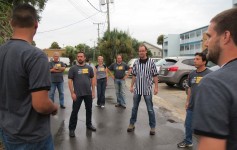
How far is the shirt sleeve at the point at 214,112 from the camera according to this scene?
1466mm

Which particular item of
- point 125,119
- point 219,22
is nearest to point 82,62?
point 125,119

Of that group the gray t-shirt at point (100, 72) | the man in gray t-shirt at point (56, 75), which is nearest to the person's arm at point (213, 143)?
the man in gray t-shirt at point (56, 75)

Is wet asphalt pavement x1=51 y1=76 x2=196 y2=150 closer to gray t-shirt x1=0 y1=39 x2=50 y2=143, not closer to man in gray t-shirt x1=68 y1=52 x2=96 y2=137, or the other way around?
man in gray t-shirt x1=68 y1=52 x2=96 y2=137

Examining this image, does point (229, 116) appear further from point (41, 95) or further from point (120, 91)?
point (120, 91)

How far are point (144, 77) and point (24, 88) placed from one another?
4.43m

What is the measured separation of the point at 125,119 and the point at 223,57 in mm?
6863

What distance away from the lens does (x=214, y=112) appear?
1.47 metres

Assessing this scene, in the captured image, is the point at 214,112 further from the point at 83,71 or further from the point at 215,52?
the point at 83,71

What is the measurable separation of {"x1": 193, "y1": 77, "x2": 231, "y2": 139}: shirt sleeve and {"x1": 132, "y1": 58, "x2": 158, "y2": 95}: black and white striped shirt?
16.9 ft

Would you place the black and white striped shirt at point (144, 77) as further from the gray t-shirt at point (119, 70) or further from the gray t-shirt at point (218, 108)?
the gray t-shirt at point (218, 108)

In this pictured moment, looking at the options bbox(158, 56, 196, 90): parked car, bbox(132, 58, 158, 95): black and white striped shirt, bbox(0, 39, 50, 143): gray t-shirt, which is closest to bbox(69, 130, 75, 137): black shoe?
bbox(132, 58, 158, 95): black and white striped shirt

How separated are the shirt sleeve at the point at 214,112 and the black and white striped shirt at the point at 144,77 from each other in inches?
203

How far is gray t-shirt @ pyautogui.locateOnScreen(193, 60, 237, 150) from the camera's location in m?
1.47

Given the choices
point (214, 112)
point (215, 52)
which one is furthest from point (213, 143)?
point (215, 52)
